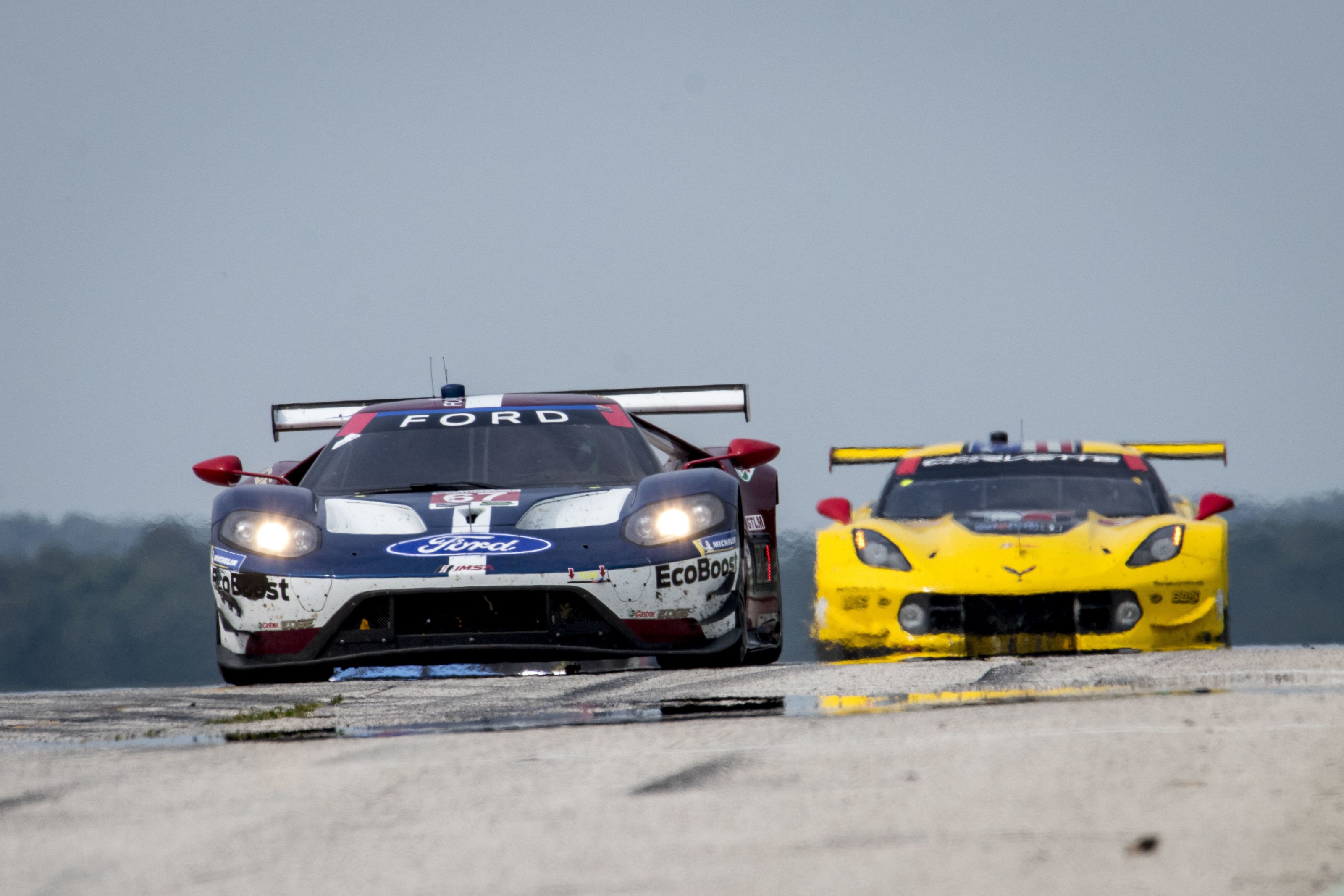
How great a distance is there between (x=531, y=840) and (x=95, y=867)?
0.69 m

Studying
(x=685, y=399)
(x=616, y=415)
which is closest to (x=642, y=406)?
(x=685, y=399)

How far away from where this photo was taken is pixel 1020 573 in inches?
345

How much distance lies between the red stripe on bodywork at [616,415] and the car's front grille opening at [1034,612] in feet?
5.44

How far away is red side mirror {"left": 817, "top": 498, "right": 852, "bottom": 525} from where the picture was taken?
32.1ft

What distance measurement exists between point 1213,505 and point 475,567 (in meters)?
4.23

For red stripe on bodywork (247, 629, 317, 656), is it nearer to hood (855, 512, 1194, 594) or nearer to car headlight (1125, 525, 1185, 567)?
hood (855, 512, 1194, 594)

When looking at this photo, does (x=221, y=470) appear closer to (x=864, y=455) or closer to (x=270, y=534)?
(x=270, y=534)

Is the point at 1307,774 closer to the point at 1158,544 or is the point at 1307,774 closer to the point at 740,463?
the point at 740,463

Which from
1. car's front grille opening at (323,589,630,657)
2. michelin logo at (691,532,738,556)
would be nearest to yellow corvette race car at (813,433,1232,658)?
michelin logo at (691,532,738,556)

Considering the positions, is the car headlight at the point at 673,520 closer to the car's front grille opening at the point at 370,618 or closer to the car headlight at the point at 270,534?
the car's front grille opening at the point at 370,618

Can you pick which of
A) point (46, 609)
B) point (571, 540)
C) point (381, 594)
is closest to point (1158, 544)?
point (571, 540)

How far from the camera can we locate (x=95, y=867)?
3008mm

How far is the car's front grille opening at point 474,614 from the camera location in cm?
686

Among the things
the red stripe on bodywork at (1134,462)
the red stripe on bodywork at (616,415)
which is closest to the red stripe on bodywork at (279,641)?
the red stripe on bodywork at (616,415)
